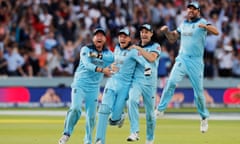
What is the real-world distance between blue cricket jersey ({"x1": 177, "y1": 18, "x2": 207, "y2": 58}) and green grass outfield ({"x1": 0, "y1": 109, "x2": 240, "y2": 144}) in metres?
1.88

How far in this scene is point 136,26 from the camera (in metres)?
32.4

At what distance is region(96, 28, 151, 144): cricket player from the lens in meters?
15.3

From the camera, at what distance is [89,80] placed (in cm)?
1589

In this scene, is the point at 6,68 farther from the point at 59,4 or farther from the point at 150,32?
the point at 150,32

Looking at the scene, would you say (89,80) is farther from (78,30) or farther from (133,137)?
(78,30)

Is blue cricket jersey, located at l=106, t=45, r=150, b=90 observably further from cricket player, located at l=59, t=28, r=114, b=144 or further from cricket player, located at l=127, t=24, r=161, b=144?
cricket player, located at l=59, t=28, r=114, b=144

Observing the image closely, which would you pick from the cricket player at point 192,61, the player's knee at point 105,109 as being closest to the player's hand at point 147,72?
the player's knee at point 105,109

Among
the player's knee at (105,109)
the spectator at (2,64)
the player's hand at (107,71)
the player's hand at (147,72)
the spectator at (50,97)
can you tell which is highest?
the player's hand at (107,71)

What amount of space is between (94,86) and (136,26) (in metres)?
16.6

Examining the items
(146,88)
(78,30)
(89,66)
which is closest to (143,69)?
(146,88)

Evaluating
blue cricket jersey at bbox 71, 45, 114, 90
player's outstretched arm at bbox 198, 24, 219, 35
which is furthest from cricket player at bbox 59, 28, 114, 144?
player's outstretched arm at bbox 198, 24, 219, 35

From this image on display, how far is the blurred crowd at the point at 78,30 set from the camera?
30984 millimetres

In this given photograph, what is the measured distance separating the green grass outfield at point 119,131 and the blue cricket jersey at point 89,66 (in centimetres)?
175

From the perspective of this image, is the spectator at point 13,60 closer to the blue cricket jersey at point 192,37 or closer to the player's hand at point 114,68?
the blue cricket jersey at point 192,37
